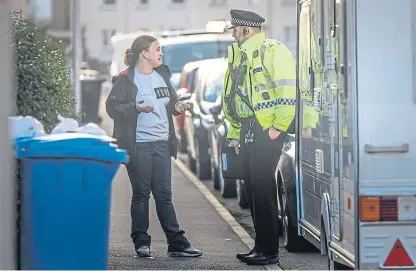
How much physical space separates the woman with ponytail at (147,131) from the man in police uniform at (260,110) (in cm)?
60

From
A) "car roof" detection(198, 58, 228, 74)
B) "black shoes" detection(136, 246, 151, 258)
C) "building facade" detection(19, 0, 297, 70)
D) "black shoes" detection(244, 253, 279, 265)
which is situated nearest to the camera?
"black shoes" detection(244, 253, 279, 265)

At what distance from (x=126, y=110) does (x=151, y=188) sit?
0.74 meters

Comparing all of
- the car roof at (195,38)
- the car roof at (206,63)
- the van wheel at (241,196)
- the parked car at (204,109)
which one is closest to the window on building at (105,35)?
the car roof at (195,38)

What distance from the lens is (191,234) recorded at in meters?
12.2

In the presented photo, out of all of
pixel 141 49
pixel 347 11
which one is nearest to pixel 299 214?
pixel 141 49

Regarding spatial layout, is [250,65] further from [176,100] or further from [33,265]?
[33,265]

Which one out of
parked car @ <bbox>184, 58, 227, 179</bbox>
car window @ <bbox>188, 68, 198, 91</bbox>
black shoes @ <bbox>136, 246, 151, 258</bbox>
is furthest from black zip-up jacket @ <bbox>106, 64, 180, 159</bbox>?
car window @ <bbox>188, 68, 198, 91</bbox>

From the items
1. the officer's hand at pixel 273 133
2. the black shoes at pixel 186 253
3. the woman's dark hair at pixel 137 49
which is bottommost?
→ the black shoes at pixel 186 253

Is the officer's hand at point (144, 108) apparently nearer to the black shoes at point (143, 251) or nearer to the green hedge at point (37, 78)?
the green hedge at point (37, 78)

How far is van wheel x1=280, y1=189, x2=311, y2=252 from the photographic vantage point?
10.6 m

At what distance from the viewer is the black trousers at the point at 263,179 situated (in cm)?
964

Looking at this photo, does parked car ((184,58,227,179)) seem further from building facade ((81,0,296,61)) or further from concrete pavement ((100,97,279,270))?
building facade ((81,0,296,61))

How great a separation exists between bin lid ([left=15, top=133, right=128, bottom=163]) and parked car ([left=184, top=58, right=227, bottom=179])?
9784 millimetres

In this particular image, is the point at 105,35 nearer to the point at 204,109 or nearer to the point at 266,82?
the point at 204,109
